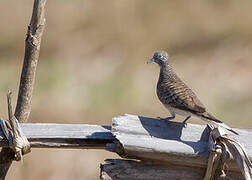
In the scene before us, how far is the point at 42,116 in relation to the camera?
7.26m

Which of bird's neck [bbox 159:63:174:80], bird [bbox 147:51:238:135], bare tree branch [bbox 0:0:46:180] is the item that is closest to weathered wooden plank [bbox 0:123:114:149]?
bare tree branch [bbox 0:0:46:180]

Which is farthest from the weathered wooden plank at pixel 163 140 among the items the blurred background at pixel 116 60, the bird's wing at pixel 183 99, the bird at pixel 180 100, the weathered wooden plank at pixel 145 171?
the blurred background at pixel 116 60

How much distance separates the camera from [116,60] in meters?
8.04

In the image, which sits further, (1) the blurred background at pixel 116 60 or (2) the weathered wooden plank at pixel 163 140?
(1) the blurred background at pixel 116 60

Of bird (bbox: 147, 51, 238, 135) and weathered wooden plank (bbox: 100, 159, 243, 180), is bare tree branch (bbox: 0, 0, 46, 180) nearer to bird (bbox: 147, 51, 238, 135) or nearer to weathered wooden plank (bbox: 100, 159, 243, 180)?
weathered wooden plank (bbox: 100, 159, 243, 180)

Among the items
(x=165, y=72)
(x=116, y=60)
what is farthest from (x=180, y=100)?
(x=116, y=60)

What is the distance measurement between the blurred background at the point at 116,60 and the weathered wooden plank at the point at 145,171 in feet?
11.7

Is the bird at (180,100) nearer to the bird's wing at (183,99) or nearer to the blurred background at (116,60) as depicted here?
the bird's wing at (183,99)

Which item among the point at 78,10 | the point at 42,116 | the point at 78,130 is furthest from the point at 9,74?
the point at 78,130

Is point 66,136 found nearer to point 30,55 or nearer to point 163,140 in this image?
point 163,140

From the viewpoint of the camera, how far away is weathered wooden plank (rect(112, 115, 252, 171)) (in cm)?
332

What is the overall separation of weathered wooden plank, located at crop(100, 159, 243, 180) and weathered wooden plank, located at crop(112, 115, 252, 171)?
38 millimetres

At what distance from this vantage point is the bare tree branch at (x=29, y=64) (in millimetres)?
3617

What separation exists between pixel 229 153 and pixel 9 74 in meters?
4.49
